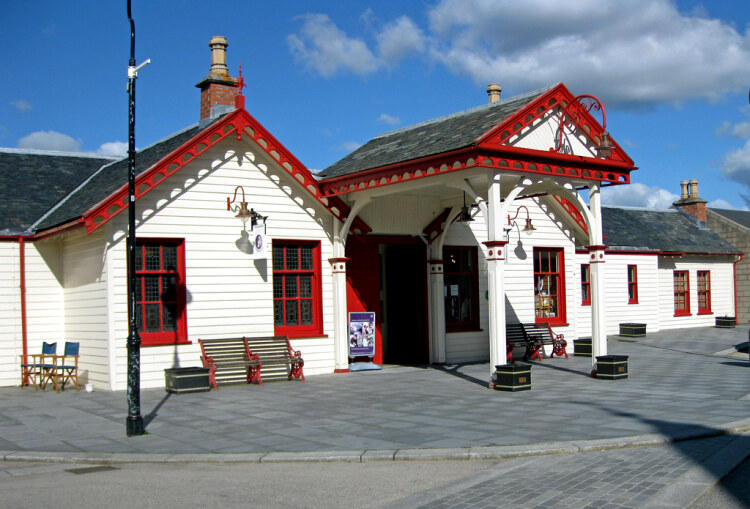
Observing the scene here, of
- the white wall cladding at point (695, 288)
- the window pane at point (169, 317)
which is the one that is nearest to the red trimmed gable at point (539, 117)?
the window pane at point (169, 317)

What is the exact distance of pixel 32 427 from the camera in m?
10.4

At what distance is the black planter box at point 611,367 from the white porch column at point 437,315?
4.42m

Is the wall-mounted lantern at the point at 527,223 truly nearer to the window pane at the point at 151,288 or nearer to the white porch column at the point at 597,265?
the white porch column at the point at 597,265

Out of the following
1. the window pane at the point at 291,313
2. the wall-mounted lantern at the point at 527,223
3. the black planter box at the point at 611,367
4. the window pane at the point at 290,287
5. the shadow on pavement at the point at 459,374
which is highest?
the wall-mounted lantern at the point at 527,223

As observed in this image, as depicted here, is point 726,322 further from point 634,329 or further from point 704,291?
point 634,329

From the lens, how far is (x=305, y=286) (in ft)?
54.0

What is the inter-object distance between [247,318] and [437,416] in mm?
6020

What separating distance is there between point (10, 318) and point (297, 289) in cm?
575

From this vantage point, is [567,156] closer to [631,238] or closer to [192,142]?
[192,142]

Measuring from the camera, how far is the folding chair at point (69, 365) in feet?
46.6

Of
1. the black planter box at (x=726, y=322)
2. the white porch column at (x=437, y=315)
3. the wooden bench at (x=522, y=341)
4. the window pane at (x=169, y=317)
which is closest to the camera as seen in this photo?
the window pane at (x=169, y=317)

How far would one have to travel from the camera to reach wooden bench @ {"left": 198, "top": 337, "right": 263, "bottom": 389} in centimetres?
1441

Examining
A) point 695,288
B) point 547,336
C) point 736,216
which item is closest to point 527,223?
point 547,336

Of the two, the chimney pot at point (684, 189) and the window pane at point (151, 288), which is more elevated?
the chimney pot at point (684, 189)
